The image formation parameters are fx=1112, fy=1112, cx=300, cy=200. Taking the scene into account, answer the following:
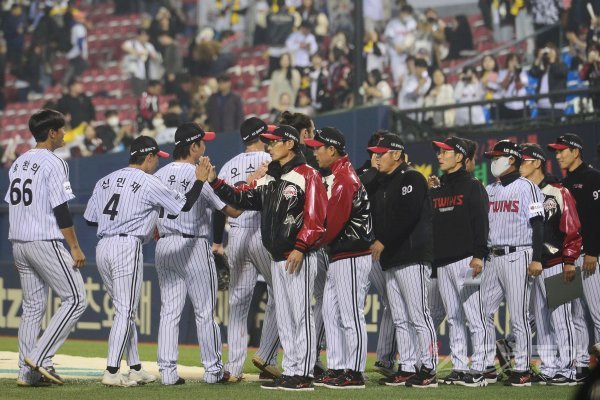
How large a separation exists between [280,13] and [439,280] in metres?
12.0

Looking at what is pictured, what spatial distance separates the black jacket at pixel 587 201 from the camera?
8586 mm

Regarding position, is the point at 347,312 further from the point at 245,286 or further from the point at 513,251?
the point at 513,251

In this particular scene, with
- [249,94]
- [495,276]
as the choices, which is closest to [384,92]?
[249,94]

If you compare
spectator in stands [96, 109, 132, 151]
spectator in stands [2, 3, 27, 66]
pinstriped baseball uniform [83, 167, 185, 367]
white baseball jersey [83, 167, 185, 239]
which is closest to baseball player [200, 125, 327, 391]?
A: white baseball jersey [83, 167, 185, 239]

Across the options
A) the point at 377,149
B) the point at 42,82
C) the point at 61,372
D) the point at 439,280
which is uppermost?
the point at 42,82

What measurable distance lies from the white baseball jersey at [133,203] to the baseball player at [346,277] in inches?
42.0

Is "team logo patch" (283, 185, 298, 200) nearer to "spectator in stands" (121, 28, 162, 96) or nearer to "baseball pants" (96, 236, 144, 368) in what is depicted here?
"baseball pants" (96, 236, 144, 368)

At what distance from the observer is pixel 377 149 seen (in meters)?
8.02

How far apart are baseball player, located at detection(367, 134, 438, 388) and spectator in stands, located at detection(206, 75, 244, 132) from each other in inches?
364

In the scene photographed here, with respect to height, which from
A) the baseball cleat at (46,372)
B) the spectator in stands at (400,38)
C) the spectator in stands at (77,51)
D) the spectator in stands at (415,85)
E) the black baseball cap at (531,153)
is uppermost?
the spectator in stands at (77,51)

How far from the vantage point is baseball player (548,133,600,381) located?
8.56 m

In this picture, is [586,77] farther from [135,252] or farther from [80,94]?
[80,94]

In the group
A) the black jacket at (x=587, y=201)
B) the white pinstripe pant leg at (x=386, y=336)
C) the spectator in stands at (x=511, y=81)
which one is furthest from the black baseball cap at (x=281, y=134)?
the spectator in stands at (x=511, y=81)

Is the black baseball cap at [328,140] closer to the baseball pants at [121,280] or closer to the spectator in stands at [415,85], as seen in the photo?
the baseball pants at [121,280]
